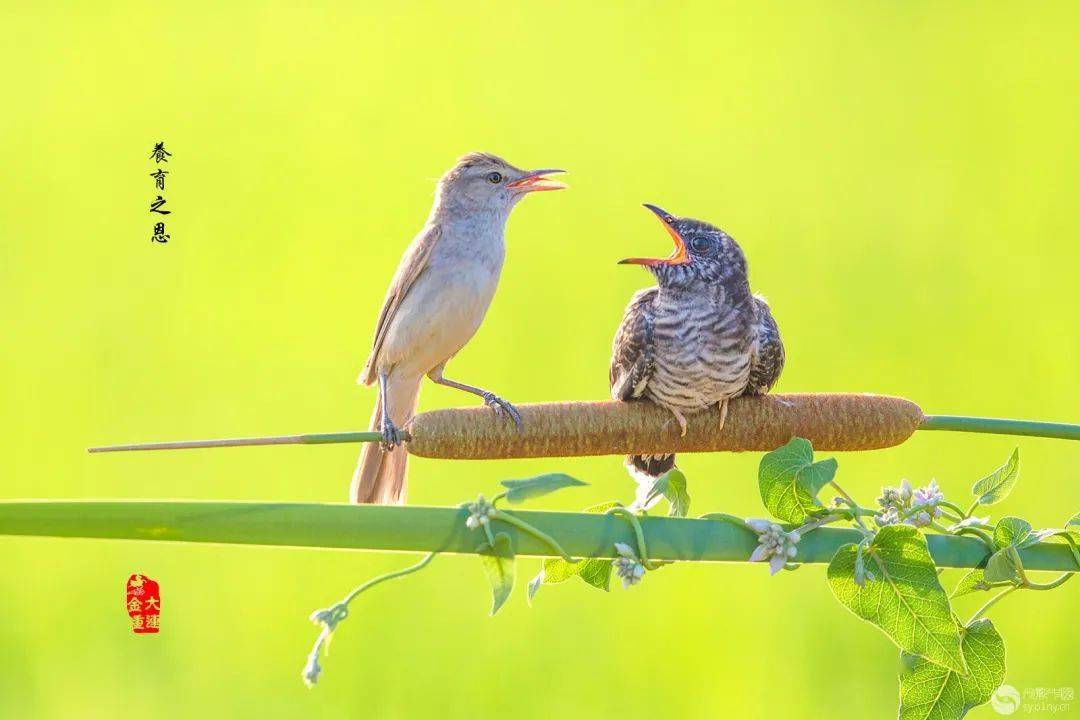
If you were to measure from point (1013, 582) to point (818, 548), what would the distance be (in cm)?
20

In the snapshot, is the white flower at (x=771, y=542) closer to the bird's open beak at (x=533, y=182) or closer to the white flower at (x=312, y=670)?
the white flower at (x=312, y=670)

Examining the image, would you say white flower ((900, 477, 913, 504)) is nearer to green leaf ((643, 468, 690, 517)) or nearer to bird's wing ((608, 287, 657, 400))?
green leaf ((643, 468, 690, 517))

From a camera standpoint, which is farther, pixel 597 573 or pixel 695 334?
pixel 695 334

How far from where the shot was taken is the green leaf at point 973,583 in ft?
3.59

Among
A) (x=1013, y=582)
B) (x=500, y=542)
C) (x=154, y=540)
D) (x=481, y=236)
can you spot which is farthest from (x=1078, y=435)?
(x=481, y=236)

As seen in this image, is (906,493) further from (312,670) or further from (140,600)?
(140,600)

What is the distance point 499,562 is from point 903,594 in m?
0.37

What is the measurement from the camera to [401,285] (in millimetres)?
2086

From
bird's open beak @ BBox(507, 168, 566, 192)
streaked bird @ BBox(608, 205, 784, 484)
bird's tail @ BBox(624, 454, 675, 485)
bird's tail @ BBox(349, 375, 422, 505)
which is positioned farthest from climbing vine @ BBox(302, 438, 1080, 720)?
bird's open beak @ BBox(507, 168, 566, 192)

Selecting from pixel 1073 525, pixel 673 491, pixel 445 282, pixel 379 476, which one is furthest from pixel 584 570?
pixel 445 282

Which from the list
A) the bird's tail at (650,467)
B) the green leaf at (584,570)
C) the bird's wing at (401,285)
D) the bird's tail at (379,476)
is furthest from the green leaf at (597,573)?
the bird's wing at (401,285)

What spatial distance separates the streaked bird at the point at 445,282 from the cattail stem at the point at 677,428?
78 cm

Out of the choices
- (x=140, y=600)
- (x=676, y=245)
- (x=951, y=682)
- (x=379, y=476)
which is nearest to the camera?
(x=951, y=682)

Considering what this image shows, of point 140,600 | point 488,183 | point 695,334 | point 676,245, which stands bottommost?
point 140,600
